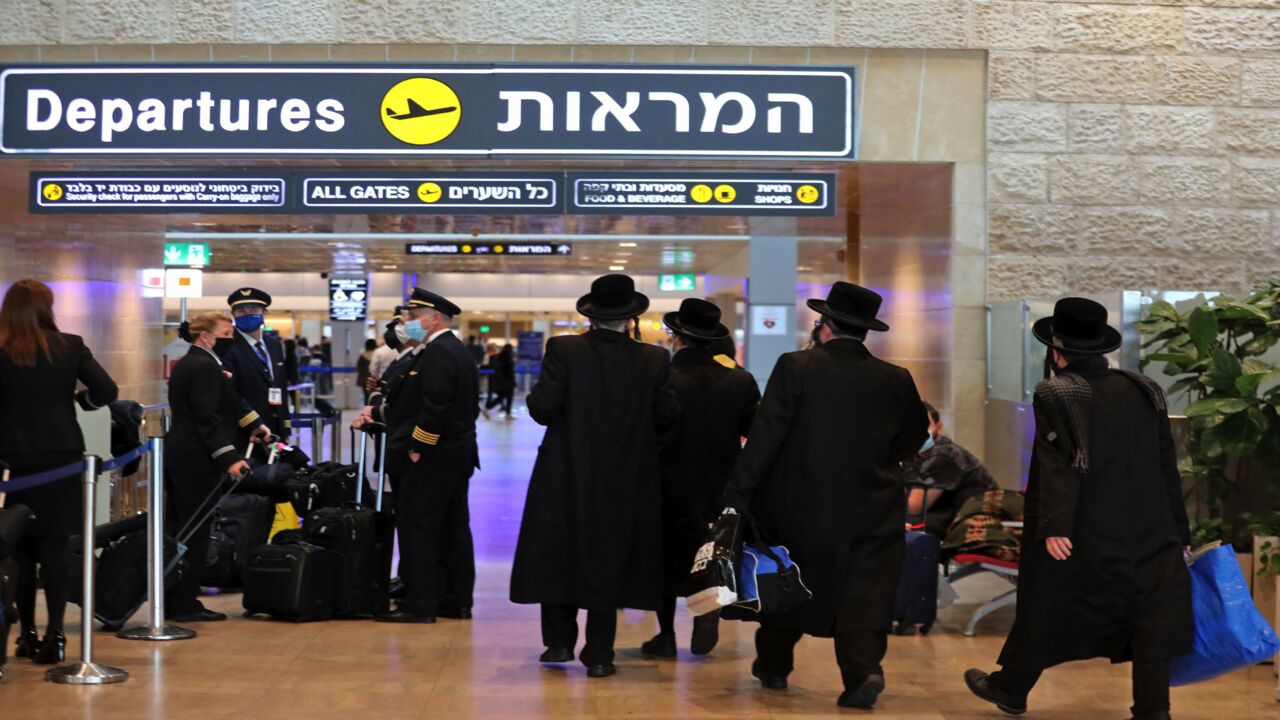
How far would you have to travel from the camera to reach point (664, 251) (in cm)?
2267

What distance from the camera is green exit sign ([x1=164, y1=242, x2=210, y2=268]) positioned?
22.0 metres

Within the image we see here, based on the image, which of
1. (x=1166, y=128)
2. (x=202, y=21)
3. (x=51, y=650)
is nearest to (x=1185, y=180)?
(x=1166, y=128)

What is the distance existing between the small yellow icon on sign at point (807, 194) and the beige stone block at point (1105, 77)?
1.59m

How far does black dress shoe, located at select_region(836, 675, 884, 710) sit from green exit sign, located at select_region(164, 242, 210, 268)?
18514 millimetres

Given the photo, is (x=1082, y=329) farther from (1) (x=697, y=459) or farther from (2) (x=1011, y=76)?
(2) (x=1011, y=76)

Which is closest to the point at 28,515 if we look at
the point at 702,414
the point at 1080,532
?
the point at 702,414

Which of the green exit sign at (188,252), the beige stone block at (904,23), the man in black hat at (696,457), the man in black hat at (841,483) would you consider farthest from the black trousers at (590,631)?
the green exit sign at (188,252)

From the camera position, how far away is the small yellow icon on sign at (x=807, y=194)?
8547mm

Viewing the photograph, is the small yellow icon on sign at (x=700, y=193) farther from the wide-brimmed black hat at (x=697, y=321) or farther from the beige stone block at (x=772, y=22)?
the wide-brimmed black hat at (x=697, y=321)

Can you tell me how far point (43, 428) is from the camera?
5.88m

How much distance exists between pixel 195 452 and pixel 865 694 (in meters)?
3.56

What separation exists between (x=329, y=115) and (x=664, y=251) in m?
14.4

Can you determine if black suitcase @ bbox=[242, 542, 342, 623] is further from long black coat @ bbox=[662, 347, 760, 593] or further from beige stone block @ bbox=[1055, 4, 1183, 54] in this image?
beige stone block @ bbox=[1055, 4, 1183, 54]

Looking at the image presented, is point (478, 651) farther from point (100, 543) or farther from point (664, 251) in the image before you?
point (664, 251)
